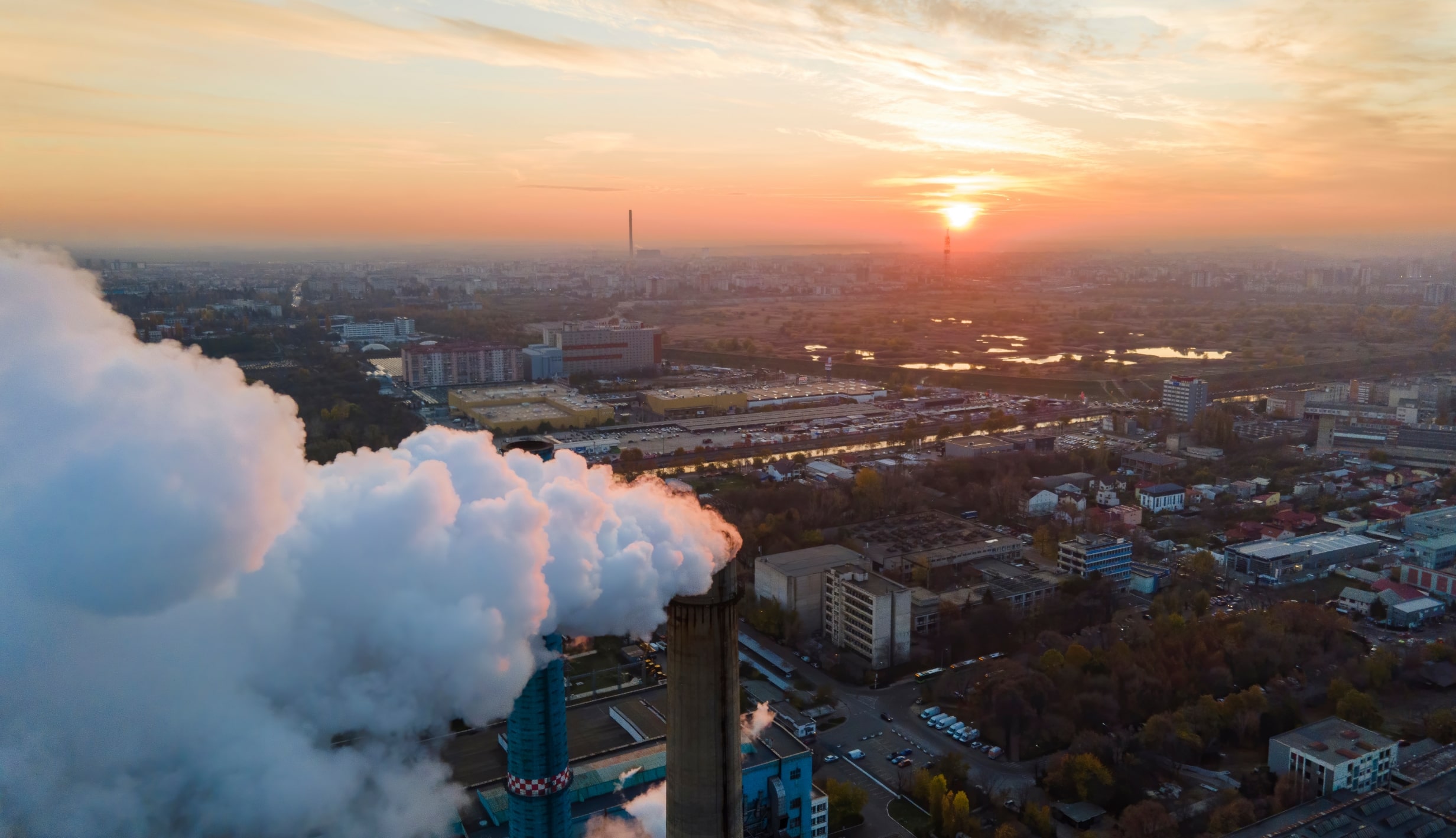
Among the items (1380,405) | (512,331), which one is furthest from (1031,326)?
(512,331)

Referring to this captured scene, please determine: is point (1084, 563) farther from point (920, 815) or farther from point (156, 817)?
point (156, 817)

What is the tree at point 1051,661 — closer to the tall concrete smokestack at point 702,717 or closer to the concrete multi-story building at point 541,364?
the tall concrete smokestack at point 702,717

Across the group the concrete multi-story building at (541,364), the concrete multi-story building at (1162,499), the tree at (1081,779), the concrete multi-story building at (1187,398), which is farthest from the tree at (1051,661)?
the concrete multi-story building at (541,364)

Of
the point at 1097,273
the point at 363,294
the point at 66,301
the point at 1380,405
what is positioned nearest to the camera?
the point at 66,301

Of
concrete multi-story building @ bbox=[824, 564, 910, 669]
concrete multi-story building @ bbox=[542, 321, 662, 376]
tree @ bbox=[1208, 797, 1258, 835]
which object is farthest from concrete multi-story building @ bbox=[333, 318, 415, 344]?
tree @ bbox=[1208, 797, 1258, 835]

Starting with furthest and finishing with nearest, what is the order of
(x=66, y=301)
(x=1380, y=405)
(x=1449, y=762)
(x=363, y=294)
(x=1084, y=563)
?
(x=363, y=294) → (x=1380, y=405) → (x=1084, y=563) → (x=1449, y=762) → (x=66, y=301)

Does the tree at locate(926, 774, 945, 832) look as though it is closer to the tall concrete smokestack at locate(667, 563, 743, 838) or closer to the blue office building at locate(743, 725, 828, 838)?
the blue office building at locate(743, 725, 828, 838)

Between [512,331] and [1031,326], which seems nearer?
[512,331]
